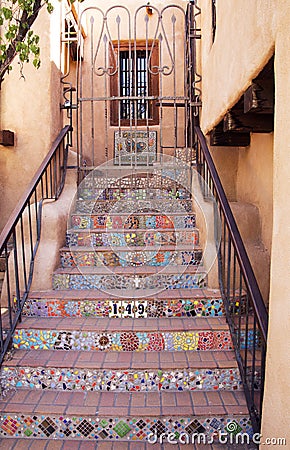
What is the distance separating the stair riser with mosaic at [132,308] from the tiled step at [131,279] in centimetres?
21

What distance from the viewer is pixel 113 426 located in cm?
244

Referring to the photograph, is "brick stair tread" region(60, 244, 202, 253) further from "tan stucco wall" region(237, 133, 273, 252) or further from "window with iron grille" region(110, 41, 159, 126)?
"window with iron grille" region(110, 41, 159, 126)

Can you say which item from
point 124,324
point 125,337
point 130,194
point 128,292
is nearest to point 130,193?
point 130,194

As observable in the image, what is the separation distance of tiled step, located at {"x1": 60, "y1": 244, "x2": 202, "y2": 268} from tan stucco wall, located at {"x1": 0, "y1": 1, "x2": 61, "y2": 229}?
125cm

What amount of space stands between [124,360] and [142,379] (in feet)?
0.64

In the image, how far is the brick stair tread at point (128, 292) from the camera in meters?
3.23

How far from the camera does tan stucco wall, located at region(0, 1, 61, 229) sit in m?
4.30

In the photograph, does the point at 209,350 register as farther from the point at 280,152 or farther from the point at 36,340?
the point at 280,152

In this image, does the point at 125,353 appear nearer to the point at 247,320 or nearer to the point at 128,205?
the point at 247,320

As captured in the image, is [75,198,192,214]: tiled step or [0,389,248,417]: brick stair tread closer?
[0,389,248,417]: brick stair tread

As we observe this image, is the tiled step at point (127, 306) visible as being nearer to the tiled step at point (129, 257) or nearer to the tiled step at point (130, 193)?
the tiled step at point (129, 257)

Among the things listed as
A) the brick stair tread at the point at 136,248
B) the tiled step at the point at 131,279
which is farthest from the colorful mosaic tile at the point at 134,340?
the brick stair tread at the point at 136,248

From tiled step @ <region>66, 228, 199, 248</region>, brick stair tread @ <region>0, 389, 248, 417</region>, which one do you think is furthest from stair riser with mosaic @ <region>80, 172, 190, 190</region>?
brick stair tread @ <region>0, 389, 248, 417</region>

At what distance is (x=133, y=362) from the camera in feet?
9.06
